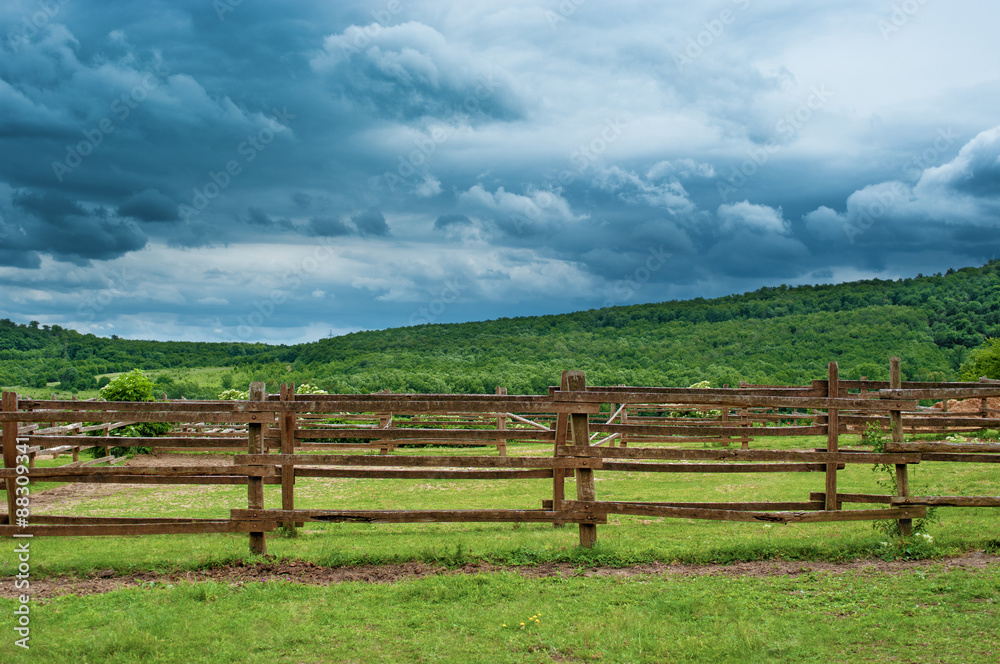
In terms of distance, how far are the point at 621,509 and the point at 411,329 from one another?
8025 cm

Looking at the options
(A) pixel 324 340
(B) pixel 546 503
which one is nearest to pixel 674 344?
(A) pixel 324 340

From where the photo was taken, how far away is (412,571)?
21.4 ft

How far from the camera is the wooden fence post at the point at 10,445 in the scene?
7.43 metres

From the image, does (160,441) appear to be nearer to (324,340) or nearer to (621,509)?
(621,509)

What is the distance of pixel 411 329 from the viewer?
86.3 meters

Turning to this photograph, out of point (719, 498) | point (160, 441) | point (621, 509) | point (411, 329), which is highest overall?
point (411, 329)

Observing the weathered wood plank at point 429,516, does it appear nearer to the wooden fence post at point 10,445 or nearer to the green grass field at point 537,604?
the green grass field at point 537,604

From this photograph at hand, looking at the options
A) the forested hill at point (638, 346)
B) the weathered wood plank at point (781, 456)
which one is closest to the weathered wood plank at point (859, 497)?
the weathered wood plank at point (781, 456)

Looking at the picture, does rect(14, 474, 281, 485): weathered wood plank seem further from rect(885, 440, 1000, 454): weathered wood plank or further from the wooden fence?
rect(885, 440, 1000, 454): weathered wood plank

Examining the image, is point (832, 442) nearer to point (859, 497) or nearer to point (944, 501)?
point (859, 497)

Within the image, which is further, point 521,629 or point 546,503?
point 546,503

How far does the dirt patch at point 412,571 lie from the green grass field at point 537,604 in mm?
128

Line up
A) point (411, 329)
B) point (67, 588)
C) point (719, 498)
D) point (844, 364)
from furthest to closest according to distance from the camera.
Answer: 1. point (411, 329)
2. point (844, 364)
3. point (719, 498)
4. point (67, 588)

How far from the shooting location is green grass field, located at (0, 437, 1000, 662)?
4.62 m
